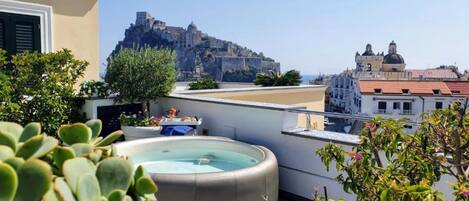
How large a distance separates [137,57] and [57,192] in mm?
7207

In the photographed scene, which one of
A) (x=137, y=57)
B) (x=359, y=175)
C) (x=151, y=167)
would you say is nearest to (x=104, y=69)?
(x=137, y=57)

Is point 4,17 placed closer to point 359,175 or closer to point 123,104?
point 123,104

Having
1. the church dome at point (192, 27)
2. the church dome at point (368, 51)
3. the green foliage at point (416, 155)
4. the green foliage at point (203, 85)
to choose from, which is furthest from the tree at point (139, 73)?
the church dome at point (368, 51)

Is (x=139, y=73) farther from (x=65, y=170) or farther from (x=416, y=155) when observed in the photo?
(x=65, y=170)

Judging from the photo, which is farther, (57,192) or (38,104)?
(38,104)

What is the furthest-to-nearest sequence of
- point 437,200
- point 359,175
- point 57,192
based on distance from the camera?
point 359,175 → point 437,200 → point 57,192

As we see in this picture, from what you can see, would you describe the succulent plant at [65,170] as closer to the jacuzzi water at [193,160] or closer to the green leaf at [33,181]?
the green leaf at [33,181]

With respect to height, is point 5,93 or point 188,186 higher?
point 5,93

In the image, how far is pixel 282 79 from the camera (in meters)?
14.0

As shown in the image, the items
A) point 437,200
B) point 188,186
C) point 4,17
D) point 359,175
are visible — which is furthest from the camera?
point 4,17

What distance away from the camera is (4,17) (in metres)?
7.97

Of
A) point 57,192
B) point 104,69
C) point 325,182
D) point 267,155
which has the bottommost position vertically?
point 325,182

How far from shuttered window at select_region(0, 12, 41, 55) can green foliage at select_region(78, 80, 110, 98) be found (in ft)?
4.96

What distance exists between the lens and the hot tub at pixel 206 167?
15.8 feet
